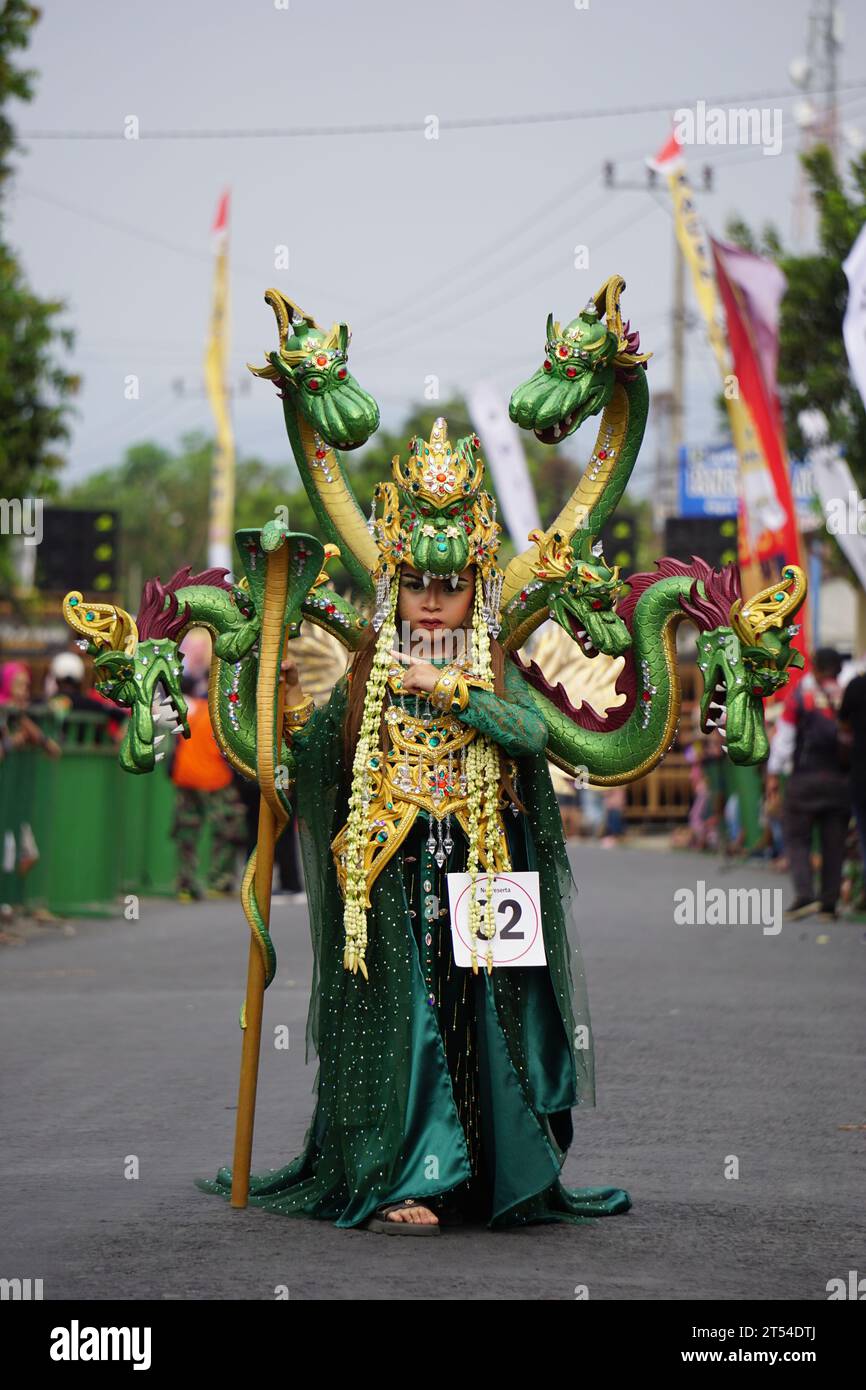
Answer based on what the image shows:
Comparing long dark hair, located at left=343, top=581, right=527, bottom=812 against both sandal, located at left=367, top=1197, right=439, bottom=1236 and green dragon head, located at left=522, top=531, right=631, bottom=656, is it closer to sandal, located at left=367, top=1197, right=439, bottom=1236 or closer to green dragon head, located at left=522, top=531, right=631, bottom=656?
green dragon head, located at left=522, top=531, right=631, bottom=656

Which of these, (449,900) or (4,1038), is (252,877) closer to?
(449,900)

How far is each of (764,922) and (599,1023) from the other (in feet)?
23.3

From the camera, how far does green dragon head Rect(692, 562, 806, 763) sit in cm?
665

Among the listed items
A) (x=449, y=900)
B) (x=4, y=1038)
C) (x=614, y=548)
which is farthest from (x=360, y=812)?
(x=614, y=548)

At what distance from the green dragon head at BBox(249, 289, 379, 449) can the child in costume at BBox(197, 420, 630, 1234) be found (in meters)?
0.20

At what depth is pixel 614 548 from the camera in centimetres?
3281

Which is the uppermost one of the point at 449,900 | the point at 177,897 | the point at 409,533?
the point at 409,533

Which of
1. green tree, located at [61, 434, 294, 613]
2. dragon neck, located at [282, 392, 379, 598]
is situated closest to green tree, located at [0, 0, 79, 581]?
dragon neck, located at [282, 392, 379, 598]

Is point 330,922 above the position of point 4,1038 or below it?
above

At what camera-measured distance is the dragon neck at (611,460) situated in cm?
705

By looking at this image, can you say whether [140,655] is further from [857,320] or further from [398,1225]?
[857,320]

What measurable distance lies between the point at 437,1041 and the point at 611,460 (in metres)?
1.90

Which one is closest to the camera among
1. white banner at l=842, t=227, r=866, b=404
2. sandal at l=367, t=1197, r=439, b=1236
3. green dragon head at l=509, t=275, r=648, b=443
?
sandal at l=367, t=1197, r=439, b=1236

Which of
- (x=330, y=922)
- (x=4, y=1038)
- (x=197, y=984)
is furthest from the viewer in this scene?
(x=197, y=984)
